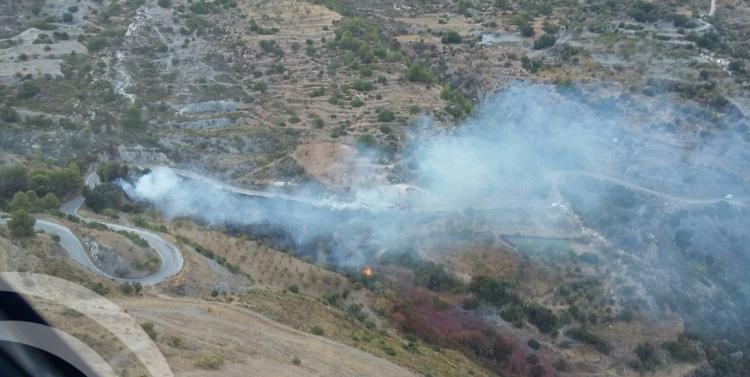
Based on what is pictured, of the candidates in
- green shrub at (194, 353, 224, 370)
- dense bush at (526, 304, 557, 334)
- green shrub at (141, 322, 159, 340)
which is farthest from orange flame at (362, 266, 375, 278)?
green shrub at (194, 353, 224, 370)

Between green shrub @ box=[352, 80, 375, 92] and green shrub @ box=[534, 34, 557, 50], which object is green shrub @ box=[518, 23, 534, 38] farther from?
green shrub @ box=[352, 80, 375, 92]

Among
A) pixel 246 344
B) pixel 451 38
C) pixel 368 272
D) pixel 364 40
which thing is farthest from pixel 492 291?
pixel 451 38

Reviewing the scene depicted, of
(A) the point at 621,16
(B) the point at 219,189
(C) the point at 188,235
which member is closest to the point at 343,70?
(B) the point at 219,189

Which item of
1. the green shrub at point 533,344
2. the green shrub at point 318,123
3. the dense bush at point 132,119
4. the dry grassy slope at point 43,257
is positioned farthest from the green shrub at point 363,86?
the dry grassy slope at point 43,257

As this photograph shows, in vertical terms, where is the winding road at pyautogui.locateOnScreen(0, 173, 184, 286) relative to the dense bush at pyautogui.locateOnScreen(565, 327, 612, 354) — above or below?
above

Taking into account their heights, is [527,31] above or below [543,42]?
above

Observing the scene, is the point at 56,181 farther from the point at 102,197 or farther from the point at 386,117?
the point at 386,117

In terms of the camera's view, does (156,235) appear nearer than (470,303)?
Yes

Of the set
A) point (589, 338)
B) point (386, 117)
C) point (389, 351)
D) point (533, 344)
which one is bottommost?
point (589, 338)

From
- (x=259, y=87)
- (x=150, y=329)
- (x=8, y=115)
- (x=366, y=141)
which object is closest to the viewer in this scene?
(x=150, y=329)
